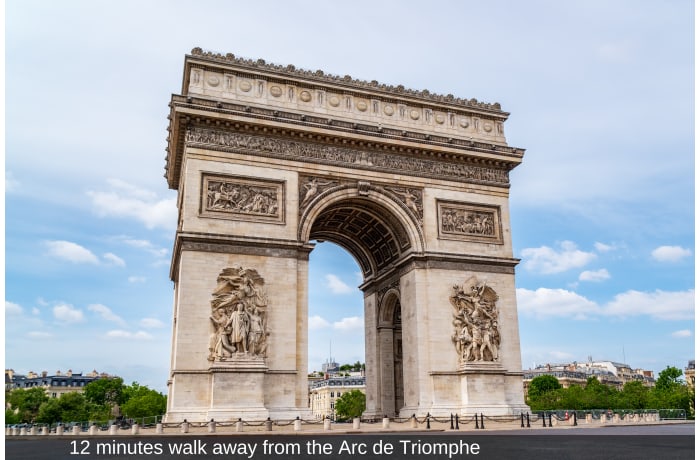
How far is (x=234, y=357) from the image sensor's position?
24.8 m

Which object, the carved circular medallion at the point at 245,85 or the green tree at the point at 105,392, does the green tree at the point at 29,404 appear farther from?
the carved circular medallion at the point at 245,85

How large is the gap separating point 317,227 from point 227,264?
8670mm

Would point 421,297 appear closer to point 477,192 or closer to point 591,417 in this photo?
point 477,192

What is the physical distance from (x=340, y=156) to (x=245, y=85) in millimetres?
5196

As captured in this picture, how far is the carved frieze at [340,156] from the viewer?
27.4 metres

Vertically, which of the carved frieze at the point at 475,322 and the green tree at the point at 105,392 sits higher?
the carved frieze at the point at 475,322

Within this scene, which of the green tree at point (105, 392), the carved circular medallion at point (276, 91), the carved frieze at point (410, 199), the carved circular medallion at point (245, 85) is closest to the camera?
the carved circular medallion at point (245, 85)

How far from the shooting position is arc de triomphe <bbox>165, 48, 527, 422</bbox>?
995 inches

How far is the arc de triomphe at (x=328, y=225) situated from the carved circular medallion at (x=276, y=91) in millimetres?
153

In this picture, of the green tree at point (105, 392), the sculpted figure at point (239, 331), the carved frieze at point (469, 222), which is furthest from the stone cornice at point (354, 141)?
the green tree at point (105, 392)

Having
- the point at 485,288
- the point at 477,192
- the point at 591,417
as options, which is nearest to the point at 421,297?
the point at 485,288

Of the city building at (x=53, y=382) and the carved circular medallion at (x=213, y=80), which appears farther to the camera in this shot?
the city building at (x=53, y=382)

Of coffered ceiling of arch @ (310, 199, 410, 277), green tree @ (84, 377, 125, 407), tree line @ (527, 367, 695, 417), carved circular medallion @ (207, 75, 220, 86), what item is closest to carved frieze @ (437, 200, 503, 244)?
coffered ceiling of arch @ (310, 199, 410, 277)

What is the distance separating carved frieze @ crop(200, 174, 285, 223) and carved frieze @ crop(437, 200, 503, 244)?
7.74 meters
